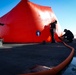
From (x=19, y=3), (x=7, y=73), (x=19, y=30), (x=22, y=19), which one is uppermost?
(x=19, y=3)

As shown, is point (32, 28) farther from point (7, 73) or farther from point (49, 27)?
point (7, 73)

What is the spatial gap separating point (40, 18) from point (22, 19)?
1939 mm

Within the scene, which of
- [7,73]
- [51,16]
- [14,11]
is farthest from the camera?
[51,16]

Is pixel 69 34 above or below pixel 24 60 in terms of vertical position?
above

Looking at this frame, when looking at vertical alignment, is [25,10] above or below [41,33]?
above

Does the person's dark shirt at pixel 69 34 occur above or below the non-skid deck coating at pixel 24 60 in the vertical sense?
above

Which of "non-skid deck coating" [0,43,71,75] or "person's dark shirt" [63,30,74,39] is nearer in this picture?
"non-skid deck coating" [0,43,71,75]

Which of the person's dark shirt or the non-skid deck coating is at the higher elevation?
the person's dark shirt

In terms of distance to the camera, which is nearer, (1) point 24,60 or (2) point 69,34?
(1) point 24,60

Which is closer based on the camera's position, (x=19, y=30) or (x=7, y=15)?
(x=19, y=30)

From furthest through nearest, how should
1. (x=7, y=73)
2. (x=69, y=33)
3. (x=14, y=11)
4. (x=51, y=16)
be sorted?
(x=51, y=16) < (x=14, y=11) < (x=69, y=33) < (x=7, y=73)

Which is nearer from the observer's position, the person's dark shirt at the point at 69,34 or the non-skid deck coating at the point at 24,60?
the non-skid deck coating at the point at 24,60

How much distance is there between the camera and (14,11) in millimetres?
19094

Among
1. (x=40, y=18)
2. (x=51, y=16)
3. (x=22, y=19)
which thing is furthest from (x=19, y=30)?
(x=51, y=16)
